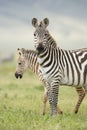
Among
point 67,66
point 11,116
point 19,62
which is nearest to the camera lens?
point 11,116

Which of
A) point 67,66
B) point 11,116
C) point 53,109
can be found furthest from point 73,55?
point 11,116

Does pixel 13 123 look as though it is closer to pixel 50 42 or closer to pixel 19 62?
pixel 50 42

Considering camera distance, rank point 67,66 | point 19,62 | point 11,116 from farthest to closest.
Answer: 1. point 19,62
2. point 67,66
3. point 11,116

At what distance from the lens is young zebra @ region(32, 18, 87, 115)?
1414 centimetres

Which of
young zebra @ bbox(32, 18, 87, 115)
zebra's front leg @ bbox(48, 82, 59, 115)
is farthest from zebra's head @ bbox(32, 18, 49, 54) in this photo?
zebra's front leg @ bbox(48, 82, 59, 115)

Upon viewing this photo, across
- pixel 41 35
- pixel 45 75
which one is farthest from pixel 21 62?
pixel 41 35

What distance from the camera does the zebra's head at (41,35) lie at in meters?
13.7

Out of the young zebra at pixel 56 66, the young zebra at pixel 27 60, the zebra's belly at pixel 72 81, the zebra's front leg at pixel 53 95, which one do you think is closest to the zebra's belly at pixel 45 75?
the young zebra at pixel 56 66

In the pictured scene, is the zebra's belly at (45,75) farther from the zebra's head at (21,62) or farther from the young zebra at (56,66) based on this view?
the zebra's head at (21,62)

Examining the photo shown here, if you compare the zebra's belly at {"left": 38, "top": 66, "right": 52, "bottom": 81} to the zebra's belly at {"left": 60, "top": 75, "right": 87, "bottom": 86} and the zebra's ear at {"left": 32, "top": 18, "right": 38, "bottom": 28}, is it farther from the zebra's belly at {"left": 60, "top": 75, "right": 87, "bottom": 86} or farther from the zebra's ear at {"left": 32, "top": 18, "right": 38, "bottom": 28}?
the zebra's ear at {"left": 32, "top": 18, "right": 38, "bottom": 28}

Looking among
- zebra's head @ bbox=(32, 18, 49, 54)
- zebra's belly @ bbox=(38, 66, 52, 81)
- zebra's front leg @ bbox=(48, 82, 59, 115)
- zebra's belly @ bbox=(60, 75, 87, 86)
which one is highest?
zebra's head @ bbox=(32, 18, 49, 54)

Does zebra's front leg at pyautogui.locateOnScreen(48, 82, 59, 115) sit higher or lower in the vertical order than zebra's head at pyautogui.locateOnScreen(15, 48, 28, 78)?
lower

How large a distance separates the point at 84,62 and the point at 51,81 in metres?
1.07

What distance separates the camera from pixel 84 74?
14336 millimetres
